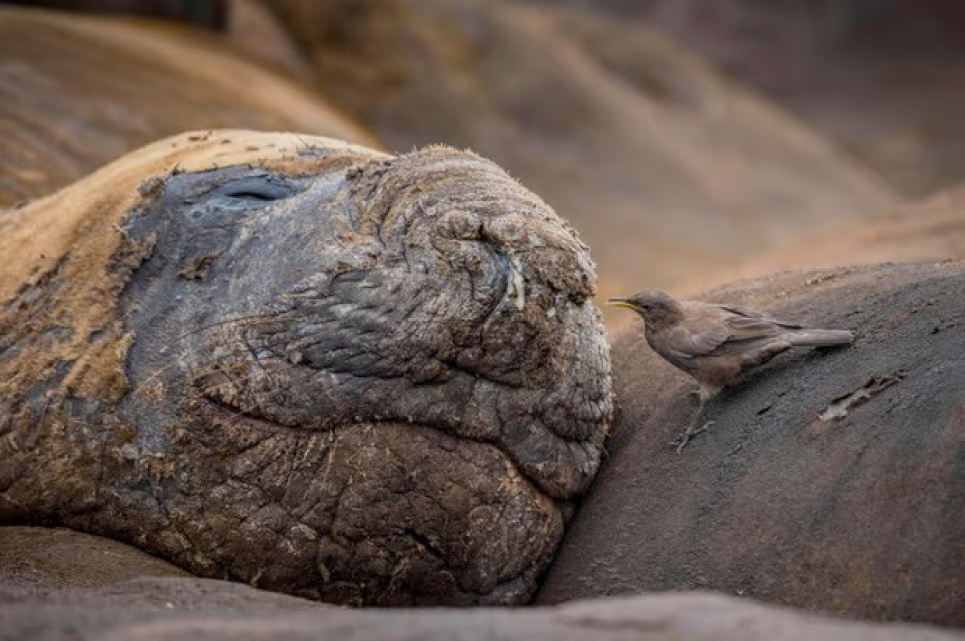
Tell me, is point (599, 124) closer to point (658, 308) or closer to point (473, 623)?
point (658, 308)

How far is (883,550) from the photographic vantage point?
11.2ft

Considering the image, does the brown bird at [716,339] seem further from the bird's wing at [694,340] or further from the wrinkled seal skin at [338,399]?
the wrinkled seal skin at [338,399]

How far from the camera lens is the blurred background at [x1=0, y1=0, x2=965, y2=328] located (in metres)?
7.78

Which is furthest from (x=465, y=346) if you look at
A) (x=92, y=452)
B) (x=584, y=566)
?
(x=92, y=452)

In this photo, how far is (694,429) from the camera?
4219 mm

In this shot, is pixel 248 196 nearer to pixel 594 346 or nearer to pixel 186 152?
pixel 186 152

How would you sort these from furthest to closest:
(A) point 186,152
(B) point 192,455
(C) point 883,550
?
(A) point 186,152 → (B) point 192,455 → (C) point 883,550

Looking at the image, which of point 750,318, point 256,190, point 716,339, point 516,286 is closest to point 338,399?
point 516,286

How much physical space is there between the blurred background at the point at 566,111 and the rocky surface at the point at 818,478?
2.46 metres

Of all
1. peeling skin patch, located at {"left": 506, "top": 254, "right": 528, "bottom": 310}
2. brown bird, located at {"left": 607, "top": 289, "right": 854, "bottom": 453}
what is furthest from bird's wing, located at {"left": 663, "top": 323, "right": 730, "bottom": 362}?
peeling skin patch, located at {"left": 506, "top": 254, "right": 528, "bottom": 310}

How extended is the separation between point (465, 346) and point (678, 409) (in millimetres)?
814

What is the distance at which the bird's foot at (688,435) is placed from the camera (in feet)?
13.7

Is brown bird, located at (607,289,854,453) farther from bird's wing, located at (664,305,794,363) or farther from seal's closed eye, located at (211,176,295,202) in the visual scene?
seal's closed eye, located at (211,176,295,202)

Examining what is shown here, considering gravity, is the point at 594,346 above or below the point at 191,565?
above
